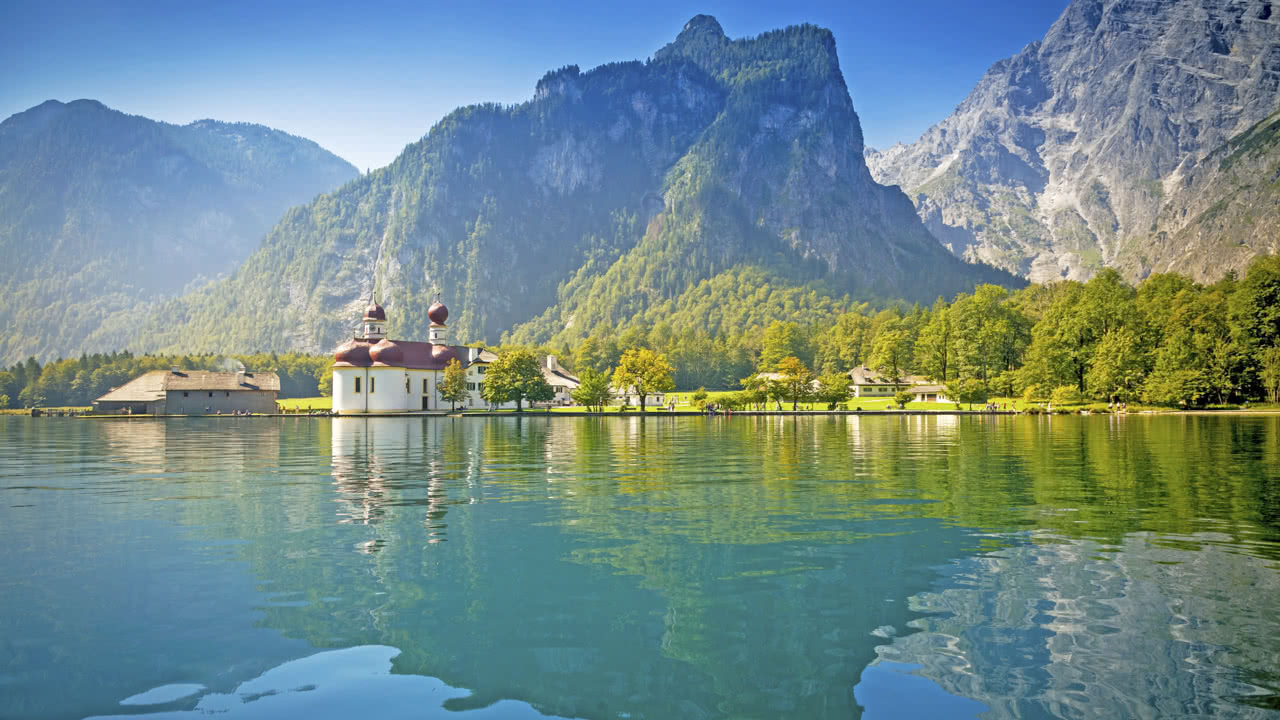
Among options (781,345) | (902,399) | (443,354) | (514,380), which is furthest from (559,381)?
(902,399)

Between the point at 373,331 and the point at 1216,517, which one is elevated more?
the point at 373,331

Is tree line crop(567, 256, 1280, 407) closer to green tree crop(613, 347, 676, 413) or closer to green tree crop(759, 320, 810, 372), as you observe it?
green tree crop(759, 320, 810, 372)

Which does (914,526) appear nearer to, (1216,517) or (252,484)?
(1216,517)

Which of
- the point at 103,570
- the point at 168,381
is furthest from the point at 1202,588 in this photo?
the point at 168,381

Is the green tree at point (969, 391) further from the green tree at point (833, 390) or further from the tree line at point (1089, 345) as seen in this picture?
the green tree at point (833, 390)

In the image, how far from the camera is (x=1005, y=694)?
9.53 meters

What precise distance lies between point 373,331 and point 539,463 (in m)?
105

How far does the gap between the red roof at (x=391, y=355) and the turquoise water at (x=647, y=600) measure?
99.5 m

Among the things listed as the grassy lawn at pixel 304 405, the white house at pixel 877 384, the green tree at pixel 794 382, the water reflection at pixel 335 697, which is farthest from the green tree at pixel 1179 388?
the grassy lawn at pixel 304 405

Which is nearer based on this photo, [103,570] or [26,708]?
[26,708]

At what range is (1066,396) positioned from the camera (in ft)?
356

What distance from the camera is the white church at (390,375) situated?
12625 cm

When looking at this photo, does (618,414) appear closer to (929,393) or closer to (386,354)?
(386,354)

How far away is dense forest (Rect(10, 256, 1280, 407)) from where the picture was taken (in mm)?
101688
